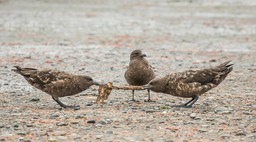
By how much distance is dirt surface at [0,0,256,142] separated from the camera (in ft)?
29.1

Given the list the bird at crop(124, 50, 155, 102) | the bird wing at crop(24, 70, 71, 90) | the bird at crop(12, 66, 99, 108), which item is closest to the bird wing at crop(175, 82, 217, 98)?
the bird at crop(124, 50, 155, 102)

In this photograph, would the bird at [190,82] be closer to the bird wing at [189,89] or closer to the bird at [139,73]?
the bird wing at [189,89]

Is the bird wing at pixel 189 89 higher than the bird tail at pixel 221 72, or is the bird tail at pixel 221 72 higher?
the bird tail at pixel 221 72

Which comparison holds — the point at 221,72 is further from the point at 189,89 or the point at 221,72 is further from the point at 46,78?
the point at 46,78

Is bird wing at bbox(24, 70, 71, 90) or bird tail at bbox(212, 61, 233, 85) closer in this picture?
bird wing at bbox(24, 70, 71, 90)

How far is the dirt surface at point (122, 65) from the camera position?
888cm

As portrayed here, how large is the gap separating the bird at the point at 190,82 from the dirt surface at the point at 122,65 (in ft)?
0.81

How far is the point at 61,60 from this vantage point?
1756cm

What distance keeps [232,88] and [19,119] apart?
16.3ft

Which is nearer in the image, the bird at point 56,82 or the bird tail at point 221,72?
the bird at point 56,82

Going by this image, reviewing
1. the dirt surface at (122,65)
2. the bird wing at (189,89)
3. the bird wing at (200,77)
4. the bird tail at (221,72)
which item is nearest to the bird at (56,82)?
the dirt surface at (122,65)

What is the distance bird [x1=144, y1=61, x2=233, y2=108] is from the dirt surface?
0.25 metres

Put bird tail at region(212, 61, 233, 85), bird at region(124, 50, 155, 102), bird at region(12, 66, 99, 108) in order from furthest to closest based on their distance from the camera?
bird at region(124, 50, 155, 102) < bird tail at region(212, 61, 233, 85) < bird at region(12, 66, 99, 108)

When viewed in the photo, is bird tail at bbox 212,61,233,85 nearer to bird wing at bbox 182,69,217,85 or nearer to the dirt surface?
bird wing at bbox 182,69,217,85
